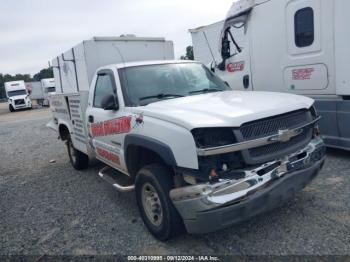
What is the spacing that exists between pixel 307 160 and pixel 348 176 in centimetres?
181

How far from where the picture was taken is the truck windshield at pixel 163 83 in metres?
4.38

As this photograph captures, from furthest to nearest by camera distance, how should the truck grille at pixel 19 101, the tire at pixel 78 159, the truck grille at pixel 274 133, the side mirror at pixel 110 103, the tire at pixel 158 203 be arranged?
the truck grille at pixel 19 101 → the tire at pixel 78 159 → the side mirror at pixel 110 103 → the tire at pixel 158 203 → the truck grille at pixel 274 133

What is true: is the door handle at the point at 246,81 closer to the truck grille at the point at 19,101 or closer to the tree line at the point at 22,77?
the truck grille at the point at 19,101

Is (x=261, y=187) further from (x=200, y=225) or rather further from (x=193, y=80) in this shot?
(x=193, y=80)

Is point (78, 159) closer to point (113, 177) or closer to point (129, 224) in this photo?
point (113, 177)

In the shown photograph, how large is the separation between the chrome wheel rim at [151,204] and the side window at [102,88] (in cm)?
153

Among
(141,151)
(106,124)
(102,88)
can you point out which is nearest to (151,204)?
(141,151)

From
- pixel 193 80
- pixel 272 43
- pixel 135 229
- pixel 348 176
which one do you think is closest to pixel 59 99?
pixel 193 80

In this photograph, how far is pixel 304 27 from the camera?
595 cm

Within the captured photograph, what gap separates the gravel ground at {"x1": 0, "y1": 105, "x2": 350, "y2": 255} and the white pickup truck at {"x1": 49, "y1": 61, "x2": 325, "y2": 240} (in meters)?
0.40

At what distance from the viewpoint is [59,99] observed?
22.8 ft

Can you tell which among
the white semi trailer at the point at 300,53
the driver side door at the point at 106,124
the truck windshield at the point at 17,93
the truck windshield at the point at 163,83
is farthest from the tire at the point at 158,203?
the truck windshield at the point at 17,93

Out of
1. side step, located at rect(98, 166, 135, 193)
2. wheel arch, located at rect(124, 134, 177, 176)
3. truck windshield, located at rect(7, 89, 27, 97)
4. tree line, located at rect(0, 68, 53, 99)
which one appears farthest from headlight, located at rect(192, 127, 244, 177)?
tree line, located at rect(0, 68, 53, 99)

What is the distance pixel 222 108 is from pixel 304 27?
133 inches
